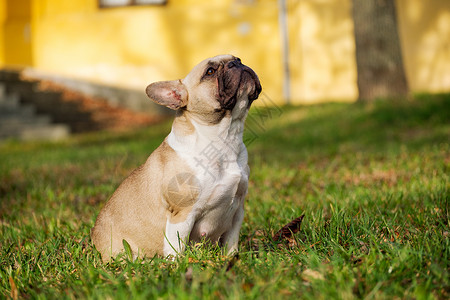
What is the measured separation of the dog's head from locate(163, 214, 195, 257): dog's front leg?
624mm

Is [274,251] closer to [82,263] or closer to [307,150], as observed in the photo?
[82,263]

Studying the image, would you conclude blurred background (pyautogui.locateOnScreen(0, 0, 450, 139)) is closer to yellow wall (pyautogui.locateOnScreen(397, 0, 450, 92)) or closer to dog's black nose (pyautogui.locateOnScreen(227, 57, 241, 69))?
yellow wall (pyautogui.locateOnScreen(397, 0, 450, 92))

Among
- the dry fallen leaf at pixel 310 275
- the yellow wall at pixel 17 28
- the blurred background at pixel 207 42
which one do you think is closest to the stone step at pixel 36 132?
the blurred background at pixel 207 42

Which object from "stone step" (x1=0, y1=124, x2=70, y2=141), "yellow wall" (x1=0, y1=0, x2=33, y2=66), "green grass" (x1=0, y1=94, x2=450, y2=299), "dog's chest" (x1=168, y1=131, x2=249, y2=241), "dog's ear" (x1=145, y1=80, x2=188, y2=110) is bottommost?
"stone step" (x1=0, y1=124, x2=70, y2=141)

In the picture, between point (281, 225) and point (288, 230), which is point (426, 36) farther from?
point (288, 230)

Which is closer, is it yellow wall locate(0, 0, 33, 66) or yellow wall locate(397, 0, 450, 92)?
yellow wall locate(397, 0, 450, 92)

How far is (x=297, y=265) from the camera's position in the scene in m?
2.41

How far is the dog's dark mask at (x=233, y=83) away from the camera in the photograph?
3045 mm

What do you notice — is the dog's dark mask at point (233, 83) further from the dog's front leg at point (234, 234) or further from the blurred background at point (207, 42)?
the blurred background at point (207, 42)

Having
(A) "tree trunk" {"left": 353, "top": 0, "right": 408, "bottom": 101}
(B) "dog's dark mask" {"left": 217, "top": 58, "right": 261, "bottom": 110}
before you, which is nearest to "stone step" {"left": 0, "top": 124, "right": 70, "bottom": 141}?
(A) "tree trunk" {"left": 353, "top": 0, "right": 408, "bottom": 101}

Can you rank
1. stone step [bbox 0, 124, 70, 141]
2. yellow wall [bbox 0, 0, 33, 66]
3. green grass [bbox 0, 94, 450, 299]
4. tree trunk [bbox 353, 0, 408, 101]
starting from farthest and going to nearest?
yellow wall [bbox 0, 0, 33, 66] < stone step [bbox 0, 124, 70, 141] < tree trunk [bbox 353, 0, 408, 101] < green grass [bbox 0, 94, 450, 299]

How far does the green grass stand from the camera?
7.09 ft

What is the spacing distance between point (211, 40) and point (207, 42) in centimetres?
14

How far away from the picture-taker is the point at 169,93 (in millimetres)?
3084
